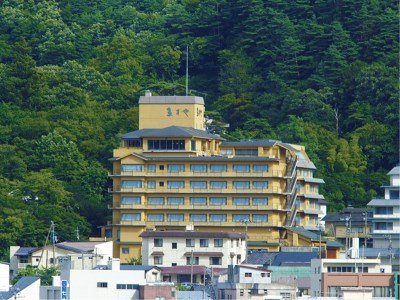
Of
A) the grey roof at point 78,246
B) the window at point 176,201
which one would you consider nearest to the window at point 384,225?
the window at point 176,201

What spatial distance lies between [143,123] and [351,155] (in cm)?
1077

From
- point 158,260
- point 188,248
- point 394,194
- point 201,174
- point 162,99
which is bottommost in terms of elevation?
point 158,260

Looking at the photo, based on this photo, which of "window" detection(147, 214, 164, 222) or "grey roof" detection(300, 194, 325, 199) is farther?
"grey roof" detection(300, 194, 325, 199)

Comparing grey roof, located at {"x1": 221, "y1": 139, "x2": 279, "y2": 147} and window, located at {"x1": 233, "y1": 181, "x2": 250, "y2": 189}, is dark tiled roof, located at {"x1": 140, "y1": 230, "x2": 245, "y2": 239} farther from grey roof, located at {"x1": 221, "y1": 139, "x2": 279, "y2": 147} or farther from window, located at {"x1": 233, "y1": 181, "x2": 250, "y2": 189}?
grey roof, located at {"x1": 221, "y1": 139, "x2": 279, "y2": 147}

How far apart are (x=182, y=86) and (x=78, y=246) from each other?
2427 centimetres

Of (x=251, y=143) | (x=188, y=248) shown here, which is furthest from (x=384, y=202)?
(x=251, y=143)

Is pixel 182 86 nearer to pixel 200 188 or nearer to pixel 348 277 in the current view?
pixel 200 188

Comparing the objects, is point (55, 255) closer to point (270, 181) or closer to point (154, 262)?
point (154, 262)

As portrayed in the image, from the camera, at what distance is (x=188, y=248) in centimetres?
9675

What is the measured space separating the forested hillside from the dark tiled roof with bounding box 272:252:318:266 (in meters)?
12.0

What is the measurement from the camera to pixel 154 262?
317 ft

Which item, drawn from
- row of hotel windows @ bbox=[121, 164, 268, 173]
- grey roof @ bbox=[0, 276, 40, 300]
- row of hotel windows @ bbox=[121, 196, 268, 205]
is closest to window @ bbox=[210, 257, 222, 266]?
row of hotel windows @ bbox=[121, 196, 268, 205]

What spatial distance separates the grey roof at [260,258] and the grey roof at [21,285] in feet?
39.4

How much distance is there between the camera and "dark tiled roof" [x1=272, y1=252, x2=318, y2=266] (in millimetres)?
91625
